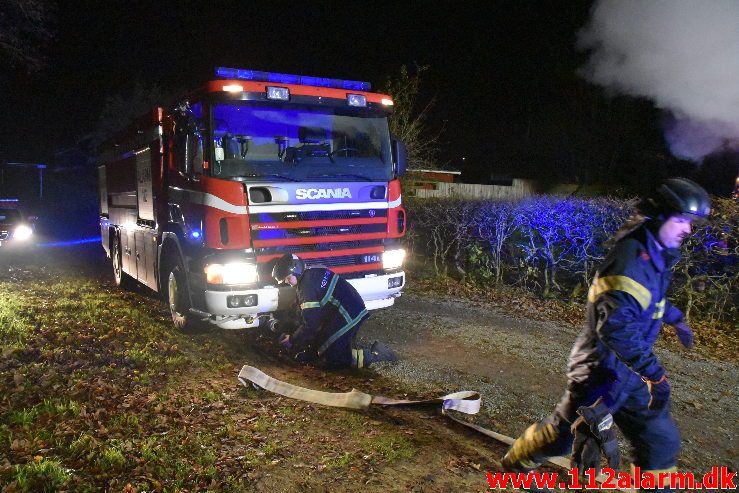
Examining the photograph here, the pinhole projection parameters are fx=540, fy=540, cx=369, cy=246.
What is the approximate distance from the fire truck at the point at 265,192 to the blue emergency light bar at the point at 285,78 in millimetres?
13

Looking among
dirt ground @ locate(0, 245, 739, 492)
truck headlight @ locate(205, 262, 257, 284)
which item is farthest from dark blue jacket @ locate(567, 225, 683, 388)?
truck headlight @ locate(205, 262, 257, 284)

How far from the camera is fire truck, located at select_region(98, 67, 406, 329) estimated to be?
5746 mm

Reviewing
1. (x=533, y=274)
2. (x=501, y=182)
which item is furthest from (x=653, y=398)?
(x=501, y=182)

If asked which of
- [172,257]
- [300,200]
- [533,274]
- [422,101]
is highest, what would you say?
[422,101]

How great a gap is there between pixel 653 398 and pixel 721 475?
1680 millimetres

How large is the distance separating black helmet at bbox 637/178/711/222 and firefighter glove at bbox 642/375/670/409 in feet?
2.72

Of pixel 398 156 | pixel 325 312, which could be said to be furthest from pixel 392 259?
pixel 325 312

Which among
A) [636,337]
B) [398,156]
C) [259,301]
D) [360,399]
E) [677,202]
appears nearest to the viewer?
[636,337]

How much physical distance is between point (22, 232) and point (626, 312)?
17.4 m

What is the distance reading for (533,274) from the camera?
9.66 meters

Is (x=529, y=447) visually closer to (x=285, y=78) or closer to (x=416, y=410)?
(x=416, y=410)

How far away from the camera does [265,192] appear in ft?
19.1

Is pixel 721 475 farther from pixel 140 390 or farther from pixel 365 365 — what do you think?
pixel 140 390

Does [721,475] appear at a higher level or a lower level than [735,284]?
lower
